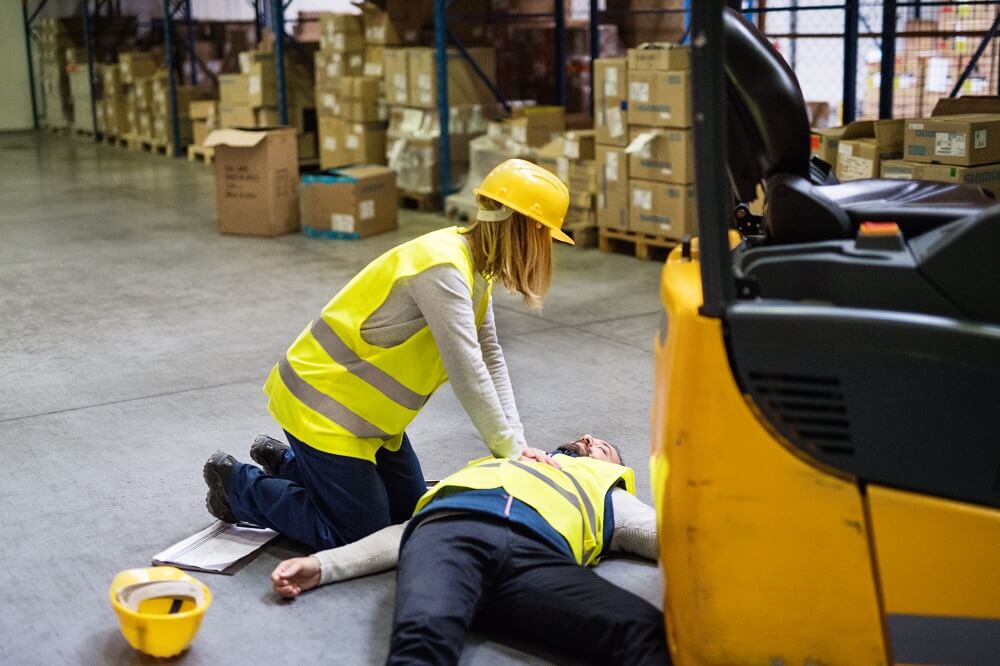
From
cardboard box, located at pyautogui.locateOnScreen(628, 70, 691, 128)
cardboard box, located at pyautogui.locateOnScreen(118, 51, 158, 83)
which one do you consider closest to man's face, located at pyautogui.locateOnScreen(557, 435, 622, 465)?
cardboard box, located at pyautogui.locateOnScreen(628, 70, 691, 128)

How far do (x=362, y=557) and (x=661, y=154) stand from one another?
5.22 meters

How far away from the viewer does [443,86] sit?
10.2 metres

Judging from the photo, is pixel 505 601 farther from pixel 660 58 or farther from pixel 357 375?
pixel 660 58

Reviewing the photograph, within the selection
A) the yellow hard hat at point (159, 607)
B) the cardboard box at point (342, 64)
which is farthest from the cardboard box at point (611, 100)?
the yellow hard hat at point (159, 607)

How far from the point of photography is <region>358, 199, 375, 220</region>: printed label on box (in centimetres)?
958

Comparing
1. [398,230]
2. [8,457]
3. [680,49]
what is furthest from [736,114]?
[398,230]

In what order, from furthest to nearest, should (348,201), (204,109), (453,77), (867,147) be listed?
(204,109) < (453,77) < (348,201) < (867,147)

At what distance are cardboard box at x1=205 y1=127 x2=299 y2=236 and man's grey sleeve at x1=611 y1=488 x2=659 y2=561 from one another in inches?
263

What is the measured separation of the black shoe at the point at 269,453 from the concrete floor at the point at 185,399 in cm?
28

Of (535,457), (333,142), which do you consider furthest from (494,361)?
(333,142)

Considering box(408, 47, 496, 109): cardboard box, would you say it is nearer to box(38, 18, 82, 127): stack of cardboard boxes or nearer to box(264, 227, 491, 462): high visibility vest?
box(264, 227, 491, 462): high visibility vest

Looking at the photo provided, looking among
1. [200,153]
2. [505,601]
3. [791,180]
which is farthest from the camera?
[200,153]

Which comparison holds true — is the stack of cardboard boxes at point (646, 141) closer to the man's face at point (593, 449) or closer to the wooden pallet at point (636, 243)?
the wooden pallet at point (636, 243)

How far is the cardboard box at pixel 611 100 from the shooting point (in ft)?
27.1
